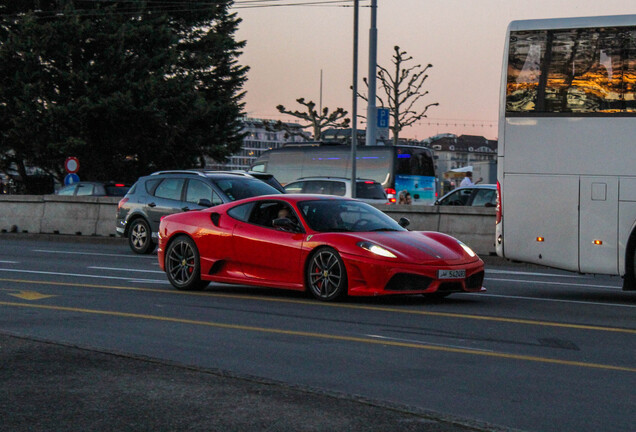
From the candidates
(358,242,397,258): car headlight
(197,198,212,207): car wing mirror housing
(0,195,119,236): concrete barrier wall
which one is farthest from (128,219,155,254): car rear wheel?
(358,242,397,258): car headlight

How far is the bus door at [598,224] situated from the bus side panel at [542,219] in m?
0.10

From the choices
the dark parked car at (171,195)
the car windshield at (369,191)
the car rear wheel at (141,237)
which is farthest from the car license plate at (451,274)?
the car windshield at (369,191)

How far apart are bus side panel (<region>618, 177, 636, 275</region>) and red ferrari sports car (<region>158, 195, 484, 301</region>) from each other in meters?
1.89

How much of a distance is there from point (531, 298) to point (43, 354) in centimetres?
705

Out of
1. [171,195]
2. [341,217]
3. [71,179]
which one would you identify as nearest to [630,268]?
[341,217]

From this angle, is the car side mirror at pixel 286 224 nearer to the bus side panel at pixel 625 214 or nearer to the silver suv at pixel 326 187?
the bus side panel at pixel 625 214

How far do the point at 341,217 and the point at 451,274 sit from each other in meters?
1.68

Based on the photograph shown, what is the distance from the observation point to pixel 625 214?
1286 cm

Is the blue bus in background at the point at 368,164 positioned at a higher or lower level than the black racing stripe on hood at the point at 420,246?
higher

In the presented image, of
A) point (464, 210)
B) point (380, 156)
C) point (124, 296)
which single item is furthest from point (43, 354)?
point (380, 156)

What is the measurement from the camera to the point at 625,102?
42.4 ft

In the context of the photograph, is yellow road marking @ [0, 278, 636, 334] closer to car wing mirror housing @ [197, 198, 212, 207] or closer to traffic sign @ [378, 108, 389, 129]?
car wing mirror housing @ [197, 198, 212, 207]

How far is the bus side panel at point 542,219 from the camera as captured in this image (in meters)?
13.3

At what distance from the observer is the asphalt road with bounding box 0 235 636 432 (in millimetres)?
5812
